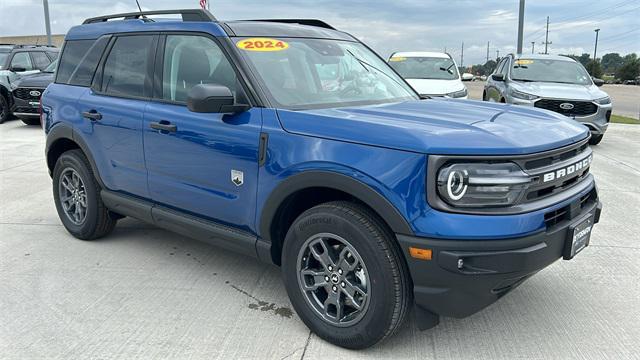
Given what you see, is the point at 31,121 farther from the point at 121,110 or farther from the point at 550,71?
the point at 550,71

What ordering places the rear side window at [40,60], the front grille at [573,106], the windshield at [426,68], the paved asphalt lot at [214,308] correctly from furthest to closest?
the rear side window at [40,60] → the windshield at [426,68] → the front grille at [573,106] → the paved asphalt lot at [214,308]

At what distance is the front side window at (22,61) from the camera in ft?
44.8

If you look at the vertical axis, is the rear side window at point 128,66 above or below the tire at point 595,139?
above

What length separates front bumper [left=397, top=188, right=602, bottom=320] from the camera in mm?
2514

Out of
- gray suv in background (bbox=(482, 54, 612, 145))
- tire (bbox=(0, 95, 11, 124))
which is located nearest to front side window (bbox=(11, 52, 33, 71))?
tire (bbox=(0, 95, 11, 124))

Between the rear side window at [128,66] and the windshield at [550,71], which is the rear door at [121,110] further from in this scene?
the windshield at [550,71]

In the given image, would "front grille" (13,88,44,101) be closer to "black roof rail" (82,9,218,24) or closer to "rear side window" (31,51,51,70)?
"rear side window" (31,51,51,70)

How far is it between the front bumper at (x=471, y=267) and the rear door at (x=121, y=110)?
2334 millimetres

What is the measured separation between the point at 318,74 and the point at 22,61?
12888 mm

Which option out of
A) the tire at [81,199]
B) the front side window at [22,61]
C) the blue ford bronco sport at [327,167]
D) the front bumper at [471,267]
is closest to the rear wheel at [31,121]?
the front side window at [22,61]

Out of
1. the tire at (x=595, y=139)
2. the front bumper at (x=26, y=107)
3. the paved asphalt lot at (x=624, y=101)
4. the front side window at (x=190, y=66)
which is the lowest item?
the paved asphalt lot at (x=624, y=101)

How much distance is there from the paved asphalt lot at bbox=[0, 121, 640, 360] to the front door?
1.98ft

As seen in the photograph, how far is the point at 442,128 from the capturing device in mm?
2732

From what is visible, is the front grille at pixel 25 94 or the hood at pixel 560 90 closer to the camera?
the hood at pixel 560 90
